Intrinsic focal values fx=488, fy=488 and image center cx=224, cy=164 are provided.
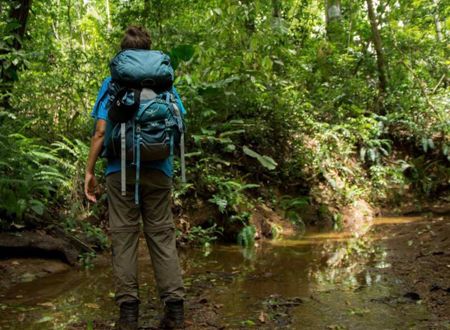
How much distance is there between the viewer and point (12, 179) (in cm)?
537

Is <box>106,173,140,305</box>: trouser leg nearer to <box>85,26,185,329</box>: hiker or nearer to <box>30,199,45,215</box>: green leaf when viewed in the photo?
<box>85,26,185,329</box>: hiker

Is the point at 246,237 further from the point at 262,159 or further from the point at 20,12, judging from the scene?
the point at 20,12

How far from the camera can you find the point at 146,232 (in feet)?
12.1

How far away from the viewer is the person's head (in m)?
3.69

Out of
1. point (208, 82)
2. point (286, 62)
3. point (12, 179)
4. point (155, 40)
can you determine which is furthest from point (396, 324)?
point (286, 62)

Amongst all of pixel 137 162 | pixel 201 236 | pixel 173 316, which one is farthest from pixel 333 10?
pixel 173 316

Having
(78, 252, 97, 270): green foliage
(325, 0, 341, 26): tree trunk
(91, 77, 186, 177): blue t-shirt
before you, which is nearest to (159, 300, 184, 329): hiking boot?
(91, 77, 186, 177): blue t-shirt

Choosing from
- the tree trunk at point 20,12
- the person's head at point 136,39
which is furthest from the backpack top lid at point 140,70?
the tree trunk at point 20,12

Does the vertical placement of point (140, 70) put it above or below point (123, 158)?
above

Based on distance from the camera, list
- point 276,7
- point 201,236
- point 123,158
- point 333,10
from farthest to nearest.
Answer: point 333,10
point 276,7
point 201,236
point 123,158

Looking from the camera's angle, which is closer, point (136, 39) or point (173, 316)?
point (173, 316)

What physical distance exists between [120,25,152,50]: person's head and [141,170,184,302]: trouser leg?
3.18 ft

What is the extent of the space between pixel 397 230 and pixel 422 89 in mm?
6071

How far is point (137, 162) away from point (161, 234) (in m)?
0.61
